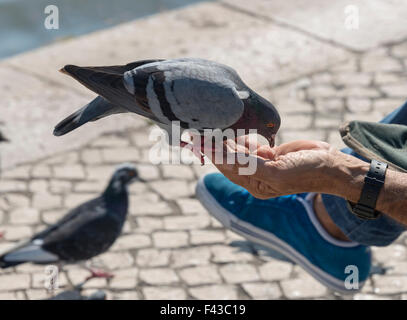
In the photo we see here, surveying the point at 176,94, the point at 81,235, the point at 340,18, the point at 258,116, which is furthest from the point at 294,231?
the point at 340,18

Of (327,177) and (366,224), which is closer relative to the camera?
(327,177)

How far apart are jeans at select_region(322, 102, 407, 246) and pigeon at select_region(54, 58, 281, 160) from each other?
752mm

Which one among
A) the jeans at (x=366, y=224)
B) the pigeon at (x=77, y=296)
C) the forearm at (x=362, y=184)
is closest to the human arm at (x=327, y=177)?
the forearm at (x=362, y=184)

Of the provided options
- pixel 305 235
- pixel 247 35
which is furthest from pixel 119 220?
pixel 247 35

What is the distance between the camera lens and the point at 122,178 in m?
5.60

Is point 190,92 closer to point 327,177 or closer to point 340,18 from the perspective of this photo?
point 327,177

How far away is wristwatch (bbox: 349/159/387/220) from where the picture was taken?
3793mm

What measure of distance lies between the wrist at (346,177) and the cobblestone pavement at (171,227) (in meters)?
1.47

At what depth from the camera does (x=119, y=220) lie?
5418mm

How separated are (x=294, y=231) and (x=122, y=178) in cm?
143

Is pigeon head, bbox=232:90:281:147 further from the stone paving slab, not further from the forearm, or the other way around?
the stone paving slab

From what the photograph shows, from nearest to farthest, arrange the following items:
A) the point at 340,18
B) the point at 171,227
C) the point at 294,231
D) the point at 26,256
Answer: the point at 294,231, the point at 26,256, the point at 171,227, the point at 340,18

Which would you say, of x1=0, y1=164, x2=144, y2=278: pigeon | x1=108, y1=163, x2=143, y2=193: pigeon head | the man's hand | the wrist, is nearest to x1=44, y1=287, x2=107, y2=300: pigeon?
x1=0, y1=164, x2=144, y2=278: pigeon

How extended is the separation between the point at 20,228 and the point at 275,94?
2.88 metres
